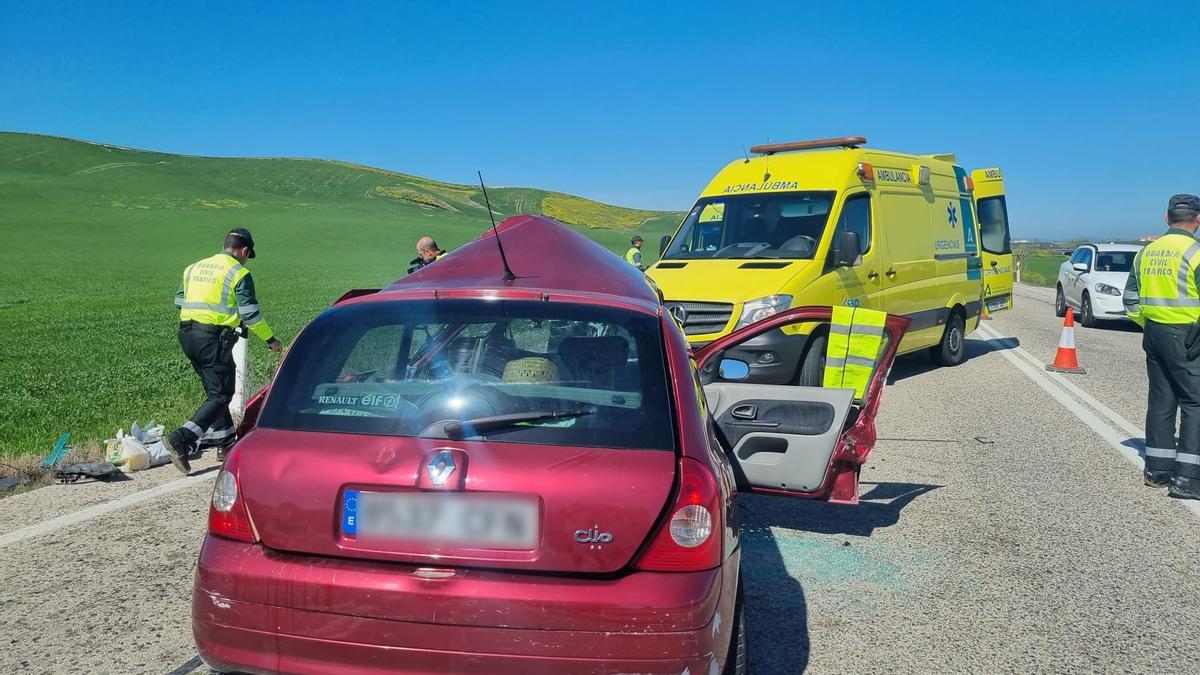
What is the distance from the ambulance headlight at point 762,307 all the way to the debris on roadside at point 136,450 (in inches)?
198

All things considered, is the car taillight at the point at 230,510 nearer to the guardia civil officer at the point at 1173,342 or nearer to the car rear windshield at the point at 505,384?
the car rear windshield at the point at 505,384

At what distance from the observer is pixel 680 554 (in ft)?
8.55

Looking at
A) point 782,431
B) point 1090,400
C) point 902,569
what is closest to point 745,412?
point 782,431

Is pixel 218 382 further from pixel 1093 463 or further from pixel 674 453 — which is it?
pixel 1093 463

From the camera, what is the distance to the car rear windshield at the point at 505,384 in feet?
9.00

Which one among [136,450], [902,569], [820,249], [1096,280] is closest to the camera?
[902,569]

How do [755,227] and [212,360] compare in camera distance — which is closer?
[212,360]

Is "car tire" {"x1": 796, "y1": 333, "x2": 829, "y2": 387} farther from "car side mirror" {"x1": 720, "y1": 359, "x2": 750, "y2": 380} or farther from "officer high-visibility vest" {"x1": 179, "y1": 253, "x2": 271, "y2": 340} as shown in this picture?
"officer high-visibility vest" {"x1": 179, "y1": 253, "x2": 271, "y2": 340}

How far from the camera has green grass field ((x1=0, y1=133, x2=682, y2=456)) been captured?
1045 cm

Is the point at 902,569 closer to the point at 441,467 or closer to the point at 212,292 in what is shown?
the point at 441,467

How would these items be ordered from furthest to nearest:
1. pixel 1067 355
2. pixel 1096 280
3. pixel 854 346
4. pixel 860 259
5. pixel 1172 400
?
pixel 1096 280 → pixel 1067 355 → pixel 860 259 → pixel 1172 400 → pixel 854 346

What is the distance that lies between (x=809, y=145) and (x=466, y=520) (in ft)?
Answer: 31.7

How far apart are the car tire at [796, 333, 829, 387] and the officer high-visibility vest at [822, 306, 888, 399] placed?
122 inches

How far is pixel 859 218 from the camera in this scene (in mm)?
10195
